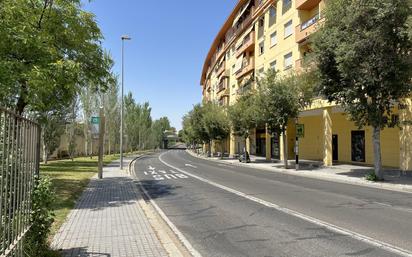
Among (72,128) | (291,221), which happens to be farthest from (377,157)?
(72,128)

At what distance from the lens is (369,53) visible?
17.8 m

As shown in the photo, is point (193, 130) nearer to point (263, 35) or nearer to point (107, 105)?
point (107, 105)

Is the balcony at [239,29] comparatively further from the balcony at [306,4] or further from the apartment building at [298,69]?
the balcony at [306,4]

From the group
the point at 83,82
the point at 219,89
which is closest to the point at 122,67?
the point at 83,82

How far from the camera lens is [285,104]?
26.9 metres

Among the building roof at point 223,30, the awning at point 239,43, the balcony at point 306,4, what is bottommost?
the balcony at point 306,4

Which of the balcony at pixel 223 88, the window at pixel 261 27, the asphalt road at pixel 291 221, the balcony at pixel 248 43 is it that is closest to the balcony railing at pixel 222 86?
the balcony at pixel 223 88

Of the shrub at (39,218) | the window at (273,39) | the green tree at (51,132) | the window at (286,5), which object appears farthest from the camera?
the window at (273,39)

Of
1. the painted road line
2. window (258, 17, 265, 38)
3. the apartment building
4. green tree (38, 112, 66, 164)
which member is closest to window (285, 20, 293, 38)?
the apartment building

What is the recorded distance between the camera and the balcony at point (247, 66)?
152ft

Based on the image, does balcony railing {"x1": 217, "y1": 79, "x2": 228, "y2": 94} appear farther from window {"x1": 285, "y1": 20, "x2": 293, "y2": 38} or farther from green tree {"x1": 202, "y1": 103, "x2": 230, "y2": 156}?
window {"x1": 285, "y1": 20, "x2": 293, "y2": 38}

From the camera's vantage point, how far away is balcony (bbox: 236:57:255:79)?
46.2m

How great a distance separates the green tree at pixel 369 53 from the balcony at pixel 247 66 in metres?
26.6

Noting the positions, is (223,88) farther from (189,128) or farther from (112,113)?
(112,113)
